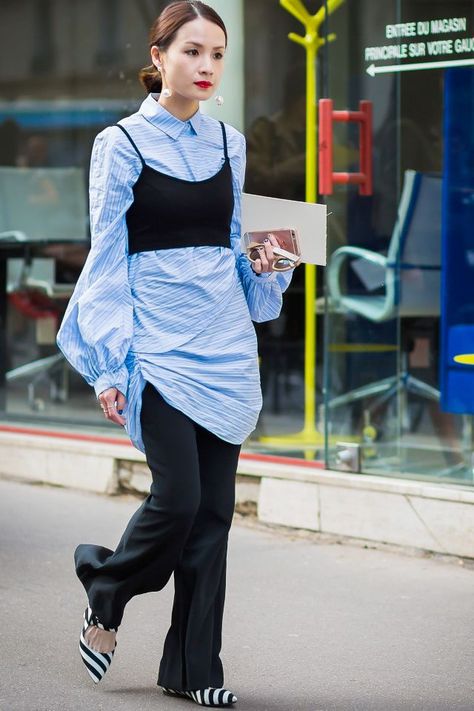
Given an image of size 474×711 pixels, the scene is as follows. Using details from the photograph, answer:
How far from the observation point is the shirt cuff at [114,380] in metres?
3.97

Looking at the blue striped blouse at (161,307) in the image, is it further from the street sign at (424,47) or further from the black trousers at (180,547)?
the street sign at (424,47)

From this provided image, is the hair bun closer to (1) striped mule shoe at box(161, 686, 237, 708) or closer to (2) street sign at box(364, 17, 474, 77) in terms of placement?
(1) striped mule shoe at box(161, 686, 237, 708)

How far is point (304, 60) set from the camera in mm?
7113

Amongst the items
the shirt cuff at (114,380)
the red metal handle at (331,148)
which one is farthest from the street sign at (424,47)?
the shirt cuff at (114,380)

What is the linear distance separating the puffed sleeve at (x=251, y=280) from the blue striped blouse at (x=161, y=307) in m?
0.02

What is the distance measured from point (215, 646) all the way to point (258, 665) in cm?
46

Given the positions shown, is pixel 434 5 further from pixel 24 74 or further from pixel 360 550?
pixel 24 74

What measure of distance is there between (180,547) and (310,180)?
334 centimetres

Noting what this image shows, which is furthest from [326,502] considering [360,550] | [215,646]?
[215,646]

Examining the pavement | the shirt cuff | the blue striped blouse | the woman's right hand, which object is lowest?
the pavement

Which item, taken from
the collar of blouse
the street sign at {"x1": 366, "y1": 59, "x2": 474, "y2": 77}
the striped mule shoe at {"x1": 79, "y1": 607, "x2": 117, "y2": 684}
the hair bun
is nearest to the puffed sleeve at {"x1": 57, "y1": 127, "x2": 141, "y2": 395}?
the collar of blouse

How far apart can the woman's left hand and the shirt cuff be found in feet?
1.49

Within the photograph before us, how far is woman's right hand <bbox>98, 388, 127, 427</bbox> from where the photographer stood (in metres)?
3.97

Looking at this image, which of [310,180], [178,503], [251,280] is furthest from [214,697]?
[310,180]
